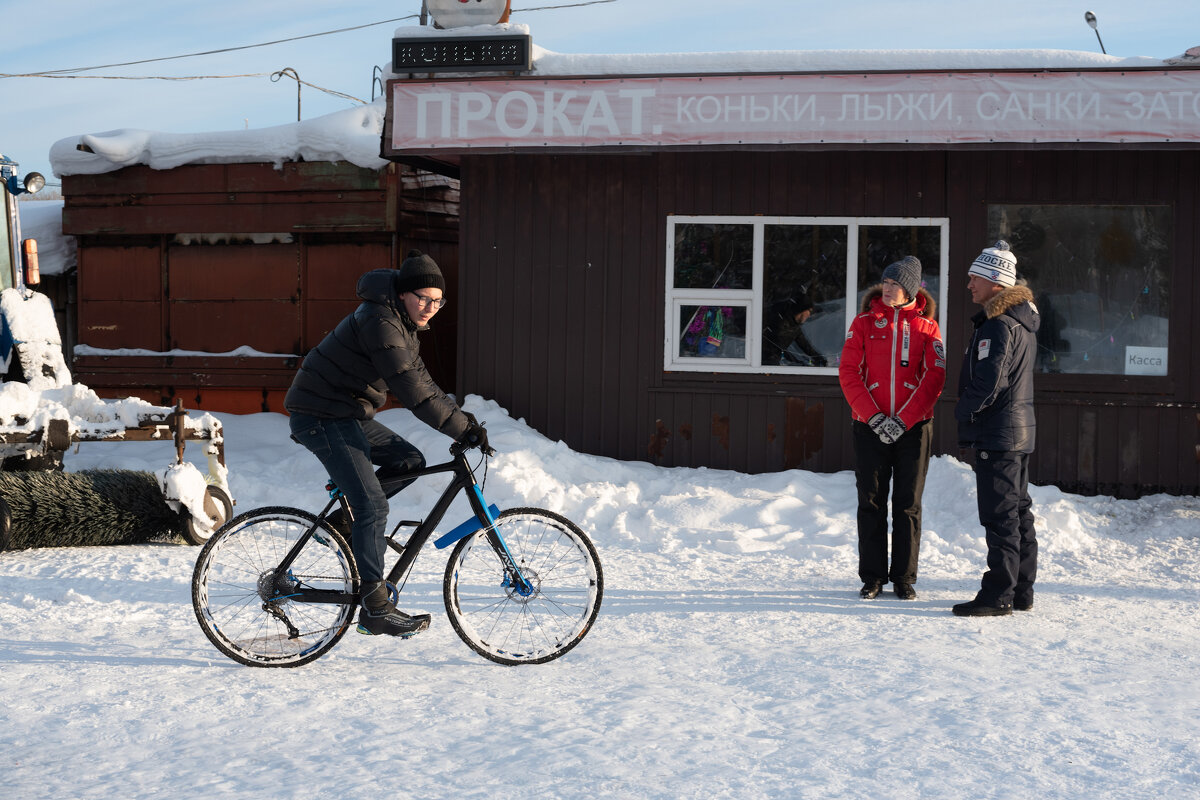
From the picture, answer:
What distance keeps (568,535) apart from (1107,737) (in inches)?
89.4

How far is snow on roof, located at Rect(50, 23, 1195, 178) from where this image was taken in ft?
31.2

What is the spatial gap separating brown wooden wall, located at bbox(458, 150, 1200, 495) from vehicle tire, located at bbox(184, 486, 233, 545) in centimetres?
318

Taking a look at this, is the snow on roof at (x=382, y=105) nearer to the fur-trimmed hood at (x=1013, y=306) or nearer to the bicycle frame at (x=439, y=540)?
the fur-trimmed hood at (x=1013, y=306)

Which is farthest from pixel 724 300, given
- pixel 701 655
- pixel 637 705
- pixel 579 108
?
pixel 637 705

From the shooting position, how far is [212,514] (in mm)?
8219

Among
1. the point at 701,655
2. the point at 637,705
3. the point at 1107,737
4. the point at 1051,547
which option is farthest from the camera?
the point at 1051,547

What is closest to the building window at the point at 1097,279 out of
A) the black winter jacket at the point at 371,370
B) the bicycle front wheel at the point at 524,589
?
the bicycle front wheel at the point at 524,589

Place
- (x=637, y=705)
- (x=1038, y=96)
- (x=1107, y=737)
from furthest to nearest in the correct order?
(x=1038, y=96) < (x=637, y=705) < (x=1107, y=737)

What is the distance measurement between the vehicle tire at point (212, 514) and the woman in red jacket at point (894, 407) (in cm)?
439

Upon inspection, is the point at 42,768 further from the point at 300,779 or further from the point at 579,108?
the point at 579,108

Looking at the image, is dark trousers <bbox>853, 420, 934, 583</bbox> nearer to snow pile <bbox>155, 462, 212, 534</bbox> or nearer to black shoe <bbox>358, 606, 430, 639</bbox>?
black shoe <bbox>358, 606, 430, 639</bbox>

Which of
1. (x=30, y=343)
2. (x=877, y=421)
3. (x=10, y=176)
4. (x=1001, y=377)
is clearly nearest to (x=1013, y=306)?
(x=1001, y=377)

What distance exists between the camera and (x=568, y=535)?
5152 mm

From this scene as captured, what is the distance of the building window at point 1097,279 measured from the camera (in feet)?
33.4
